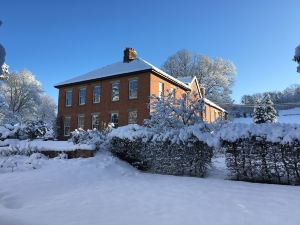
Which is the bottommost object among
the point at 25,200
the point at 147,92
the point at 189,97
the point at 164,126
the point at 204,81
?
the point at 25,200

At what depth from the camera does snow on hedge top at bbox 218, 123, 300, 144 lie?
30.1 ft

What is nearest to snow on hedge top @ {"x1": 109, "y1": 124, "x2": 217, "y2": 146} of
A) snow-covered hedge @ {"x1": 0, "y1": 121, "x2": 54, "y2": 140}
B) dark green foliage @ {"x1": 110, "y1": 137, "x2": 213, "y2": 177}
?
dark green foliage @ {"x1": 110, "y1": 137, "x2": 213, "y2": 177}

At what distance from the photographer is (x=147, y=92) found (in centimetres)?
2820

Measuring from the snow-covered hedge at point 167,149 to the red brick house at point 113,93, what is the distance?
13667 millimetres

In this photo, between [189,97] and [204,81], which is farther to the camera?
[204,81]

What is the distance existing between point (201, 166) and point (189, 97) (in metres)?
4.20

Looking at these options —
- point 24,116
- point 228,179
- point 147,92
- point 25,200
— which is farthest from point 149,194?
point 24,116

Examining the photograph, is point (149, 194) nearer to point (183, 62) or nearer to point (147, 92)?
point (147, 92)

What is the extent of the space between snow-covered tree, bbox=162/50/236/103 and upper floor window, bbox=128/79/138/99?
Answer: 2500 cm

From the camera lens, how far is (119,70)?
101 feet

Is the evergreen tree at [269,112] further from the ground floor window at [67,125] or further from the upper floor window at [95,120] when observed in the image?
the ground floor window at [67,125]

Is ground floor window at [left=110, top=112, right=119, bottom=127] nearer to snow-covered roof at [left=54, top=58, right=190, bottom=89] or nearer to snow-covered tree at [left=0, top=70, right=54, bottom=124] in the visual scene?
snow-covered roof at [left=54, top=58, right=190, bottom=89]

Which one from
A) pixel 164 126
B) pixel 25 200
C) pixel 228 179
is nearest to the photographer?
pixel 25 200

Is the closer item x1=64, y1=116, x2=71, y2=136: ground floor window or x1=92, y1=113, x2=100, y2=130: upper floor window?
x1=92, y1=113, x2=100, y2=130: upper floor window
